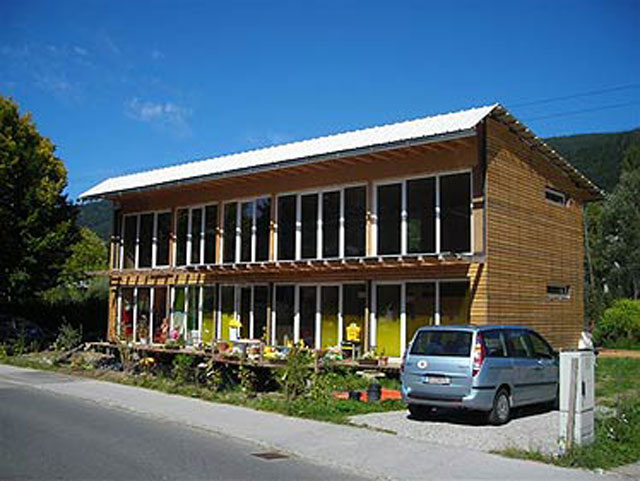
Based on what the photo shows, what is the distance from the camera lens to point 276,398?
16.1 m

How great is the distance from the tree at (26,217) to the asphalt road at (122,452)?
1602 cm

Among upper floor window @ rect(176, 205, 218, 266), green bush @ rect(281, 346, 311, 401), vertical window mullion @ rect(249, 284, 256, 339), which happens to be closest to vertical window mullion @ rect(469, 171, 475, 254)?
green bush @ rect(281, 346, 311, 401)

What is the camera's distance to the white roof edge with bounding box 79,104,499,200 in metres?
18.8

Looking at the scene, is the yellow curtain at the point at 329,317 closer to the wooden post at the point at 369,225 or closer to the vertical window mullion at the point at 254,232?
the wooden post at the point at 369,225

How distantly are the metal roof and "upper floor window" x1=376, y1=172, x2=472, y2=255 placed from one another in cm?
139

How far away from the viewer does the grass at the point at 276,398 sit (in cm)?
1351

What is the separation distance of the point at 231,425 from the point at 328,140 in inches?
541

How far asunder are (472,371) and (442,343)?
33.2 inches

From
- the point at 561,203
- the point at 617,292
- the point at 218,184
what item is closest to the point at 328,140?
the point at 218,184

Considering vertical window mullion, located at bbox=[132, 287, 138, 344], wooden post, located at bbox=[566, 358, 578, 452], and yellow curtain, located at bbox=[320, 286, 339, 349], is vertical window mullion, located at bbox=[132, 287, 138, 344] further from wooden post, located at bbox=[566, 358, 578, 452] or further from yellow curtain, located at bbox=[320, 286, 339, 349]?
wooden post, located at bbox=[566, 358, 578, 452]

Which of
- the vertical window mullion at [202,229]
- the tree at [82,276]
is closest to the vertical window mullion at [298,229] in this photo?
the vertical window mullion at [202,229]

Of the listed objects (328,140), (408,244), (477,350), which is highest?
(328,140)

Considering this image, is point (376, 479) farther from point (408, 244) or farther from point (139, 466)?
point (408, 244)

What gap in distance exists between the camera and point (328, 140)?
79.8 ft
